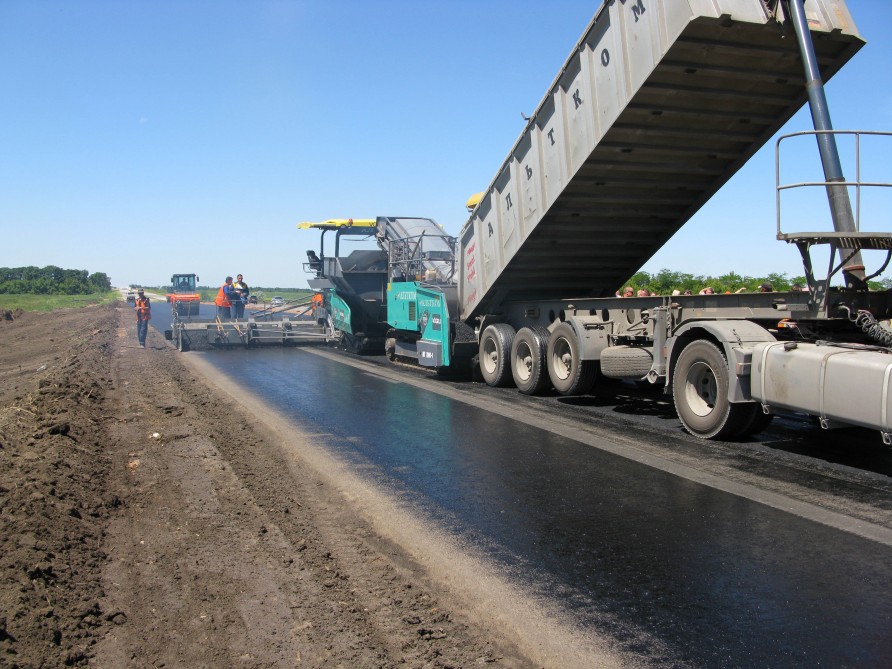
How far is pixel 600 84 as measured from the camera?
8.53 meters

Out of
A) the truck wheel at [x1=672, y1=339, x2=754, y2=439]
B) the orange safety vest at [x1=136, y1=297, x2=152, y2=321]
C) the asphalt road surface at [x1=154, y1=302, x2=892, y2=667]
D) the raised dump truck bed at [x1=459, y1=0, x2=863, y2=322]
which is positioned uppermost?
the raised dump truck bed at [x1=459, y1=0, x2=863, y2=322]

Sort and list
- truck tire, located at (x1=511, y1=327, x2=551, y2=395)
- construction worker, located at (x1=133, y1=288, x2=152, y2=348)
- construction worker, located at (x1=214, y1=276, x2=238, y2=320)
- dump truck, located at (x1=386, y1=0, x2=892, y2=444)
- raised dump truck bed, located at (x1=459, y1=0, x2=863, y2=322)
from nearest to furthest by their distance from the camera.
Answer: dump truck, located at (x1=386, y1=0, x2=892, y2=444) → raised dump truck bed, located at (x1=459, y1=0, x2=863, y2=322) → truck tire, located at (x1=511, y1=327, x2=551, y2=395) → construction worker, located at (x1=133, y1=288, x2=152, y2=348) → construction worker, located at (x1=214, y1=276, x2=238, y2=320)

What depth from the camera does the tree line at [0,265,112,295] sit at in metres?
77.2

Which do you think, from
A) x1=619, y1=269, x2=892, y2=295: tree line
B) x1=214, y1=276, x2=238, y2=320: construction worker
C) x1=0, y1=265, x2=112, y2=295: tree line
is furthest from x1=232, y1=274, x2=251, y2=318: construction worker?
x1=0, y1=265, x2=112, y2=295: tree line

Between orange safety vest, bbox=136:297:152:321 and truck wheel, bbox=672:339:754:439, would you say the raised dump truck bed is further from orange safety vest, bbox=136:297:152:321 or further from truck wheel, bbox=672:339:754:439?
orange safety vest, bbox=136:297:152:321

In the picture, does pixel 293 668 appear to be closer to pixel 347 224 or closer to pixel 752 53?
pixel 752 53

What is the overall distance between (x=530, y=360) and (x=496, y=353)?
94 centimetres

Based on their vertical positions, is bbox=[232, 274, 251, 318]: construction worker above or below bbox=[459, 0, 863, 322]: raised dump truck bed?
below

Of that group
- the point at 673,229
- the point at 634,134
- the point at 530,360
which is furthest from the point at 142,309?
the point at 634,134

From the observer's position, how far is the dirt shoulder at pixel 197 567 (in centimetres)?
335

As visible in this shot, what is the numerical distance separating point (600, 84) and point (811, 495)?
5.14 meters

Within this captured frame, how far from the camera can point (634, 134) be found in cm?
864

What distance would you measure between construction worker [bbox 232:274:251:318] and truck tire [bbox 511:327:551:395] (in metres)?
12.8

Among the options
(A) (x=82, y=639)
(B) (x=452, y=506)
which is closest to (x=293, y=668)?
(A) (x=82, y=639)
